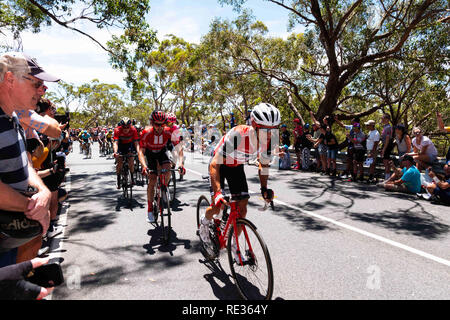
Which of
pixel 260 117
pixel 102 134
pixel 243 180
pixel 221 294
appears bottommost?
pixel 221 294

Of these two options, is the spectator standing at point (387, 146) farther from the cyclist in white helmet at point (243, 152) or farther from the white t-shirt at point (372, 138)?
the cyclist in white helmet at point (243, 152)

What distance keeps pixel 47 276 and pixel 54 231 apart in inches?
178

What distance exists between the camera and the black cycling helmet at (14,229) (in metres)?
1.85

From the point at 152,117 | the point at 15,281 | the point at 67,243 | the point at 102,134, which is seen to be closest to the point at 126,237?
the point at 67,243

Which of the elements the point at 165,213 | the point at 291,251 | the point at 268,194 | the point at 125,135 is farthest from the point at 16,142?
the point at 125,135

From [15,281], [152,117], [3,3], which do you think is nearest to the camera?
[15,281]

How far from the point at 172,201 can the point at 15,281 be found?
631cm

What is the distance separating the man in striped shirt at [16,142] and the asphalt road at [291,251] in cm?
182

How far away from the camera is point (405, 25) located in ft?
41.5

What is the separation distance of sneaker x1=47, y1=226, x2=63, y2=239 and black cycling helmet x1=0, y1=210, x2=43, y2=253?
381 centimetres

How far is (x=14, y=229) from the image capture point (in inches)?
74.1

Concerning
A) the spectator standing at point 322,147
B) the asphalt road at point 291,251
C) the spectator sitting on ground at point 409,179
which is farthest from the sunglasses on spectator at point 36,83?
the spectator standing at point 322,147
